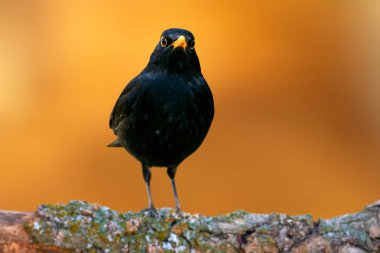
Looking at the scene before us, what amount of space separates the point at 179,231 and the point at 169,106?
2.80 feet

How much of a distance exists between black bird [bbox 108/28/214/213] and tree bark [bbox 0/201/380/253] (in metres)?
0.41

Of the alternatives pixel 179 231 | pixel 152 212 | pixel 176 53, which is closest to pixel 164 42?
pixel 176 53

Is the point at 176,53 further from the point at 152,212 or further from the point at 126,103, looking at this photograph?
the point at 152,212

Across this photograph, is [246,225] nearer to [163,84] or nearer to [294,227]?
[294,227]

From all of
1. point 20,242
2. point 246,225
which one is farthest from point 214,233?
point 20,242

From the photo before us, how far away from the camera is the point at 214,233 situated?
3.04 m

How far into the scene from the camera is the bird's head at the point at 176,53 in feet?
11.6

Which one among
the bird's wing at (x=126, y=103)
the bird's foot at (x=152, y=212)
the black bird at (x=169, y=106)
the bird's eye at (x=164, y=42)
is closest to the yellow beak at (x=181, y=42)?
the black bird at (x=169, y=106)

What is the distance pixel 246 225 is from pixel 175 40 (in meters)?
1.33

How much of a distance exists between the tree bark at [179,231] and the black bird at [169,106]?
1.34 feet

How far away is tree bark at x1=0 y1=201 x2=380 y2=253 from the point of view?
2.73m

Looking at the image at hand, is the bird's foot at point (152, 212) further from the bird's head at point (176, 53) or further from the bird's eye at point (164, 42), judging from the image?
the bird's eye at point (164, 42)

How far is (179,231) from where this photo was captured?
120 inches

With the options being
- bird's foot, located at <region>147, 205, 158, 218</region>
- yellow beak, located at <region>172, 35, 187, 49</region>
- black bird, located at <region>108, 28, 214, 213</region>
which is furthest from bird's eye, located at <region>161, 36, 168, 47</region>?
bird's foot, located at <region>147, 205, 158, 218</region>
